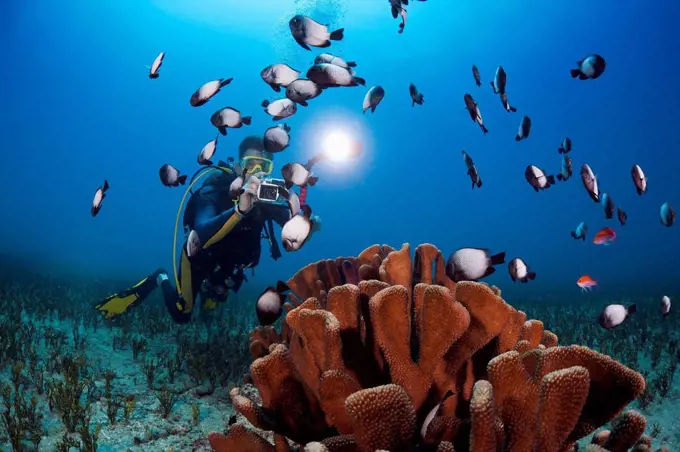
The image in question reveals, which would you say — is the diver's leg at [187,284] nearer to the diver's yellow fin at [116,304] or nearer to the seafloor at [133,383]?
the seafloor at [133,383]

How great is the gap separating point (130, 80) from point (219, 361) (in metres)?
129

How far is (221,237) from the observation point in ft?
23.4

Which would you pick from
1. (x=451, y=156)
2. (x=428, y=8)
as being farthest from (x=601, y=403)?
(x=451, y=156)

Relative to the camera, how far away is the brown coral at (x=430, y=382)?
1311 mm

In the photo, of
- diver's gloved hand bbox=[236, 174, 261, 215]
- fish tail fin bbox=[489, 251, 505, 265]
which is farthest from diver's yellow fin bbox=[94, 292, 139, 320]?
fish tail fin bbox=[489, 251, 505, 265]

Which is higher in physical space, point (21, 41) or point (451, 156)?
point (21, 41)

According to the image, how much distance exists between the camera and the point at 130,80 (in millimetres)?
111562

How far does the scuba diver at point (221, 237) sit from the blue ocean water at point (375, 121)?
37.3m

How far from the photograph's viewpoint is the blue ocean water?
7019cm

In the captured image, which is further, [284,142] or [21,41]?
[21,41]

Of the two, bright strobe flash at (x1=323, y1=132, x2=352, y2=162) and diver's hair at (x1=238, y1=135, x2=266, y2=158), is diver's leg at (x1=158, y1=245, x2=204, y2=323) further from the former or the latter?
bright strobe flash at (x1=323, y1=132, x2=352, y2=162)

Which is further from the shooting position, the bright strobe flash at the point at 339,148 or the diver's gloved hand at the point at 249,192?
the bright strobe flash at the point at 339,148

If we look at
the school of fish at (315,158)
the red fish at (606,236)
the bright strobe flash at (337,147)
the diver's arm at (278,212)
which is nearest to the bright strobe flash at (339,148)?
the bright strobe flash at (337,147)

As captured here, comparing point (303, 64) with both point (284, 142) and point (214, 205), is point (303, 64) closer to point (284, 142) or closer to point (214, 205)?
point (214, 205)
